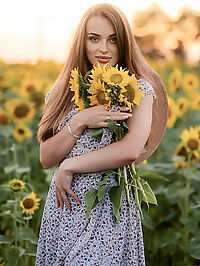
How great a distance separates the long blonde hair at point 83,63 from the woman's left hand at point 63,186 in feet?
0.50

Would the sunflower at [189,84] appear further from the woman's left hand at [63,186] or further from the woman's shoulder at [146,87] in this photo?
the woman's left hand at [63,186]

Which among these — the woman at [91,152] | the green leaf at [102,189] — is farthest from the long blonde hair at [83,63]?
the green leaf at [102,189]

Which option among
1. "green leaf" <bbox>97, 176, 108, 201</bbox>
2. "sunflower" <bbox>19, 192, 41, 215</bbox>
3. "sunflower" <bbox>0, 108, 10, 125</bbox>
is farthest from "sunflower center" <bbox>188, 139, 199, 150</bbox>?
"sunflower" <bbox>0, 108, 10, 125</bbox>

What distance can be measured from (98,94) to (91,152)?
17cm

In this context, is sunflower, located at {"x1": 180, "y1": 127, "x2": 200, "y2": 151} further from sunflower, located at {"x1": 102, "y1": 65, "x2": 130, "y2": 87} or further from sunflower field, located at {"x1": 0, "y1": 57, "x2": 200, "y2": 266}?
sunflower, located at {"x1": 102, "y1": 65, "x2": 130, "y2": 87}

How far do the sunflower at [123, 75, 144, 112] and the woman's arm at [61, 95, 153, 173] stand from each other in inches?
2.5

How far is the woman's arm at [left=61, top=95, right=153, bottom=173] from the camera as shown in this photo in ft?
4.53

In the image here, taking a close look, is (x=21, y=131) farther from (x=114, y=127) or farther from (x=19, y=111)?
(x=114, y=127)

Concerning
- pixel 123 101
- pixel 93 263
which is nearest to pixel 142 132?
pixel 123 101

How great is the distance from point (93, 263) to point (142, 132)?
0.40m

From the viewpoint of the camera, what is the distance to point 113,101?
1.35 metres

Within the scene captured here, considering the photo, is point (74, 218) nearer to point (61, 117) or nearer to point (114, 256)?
point (114, 256)

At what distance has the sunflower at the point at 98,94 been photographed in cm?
136

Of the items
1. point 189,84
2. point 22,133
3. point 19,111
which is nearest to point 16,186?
point 22,133
